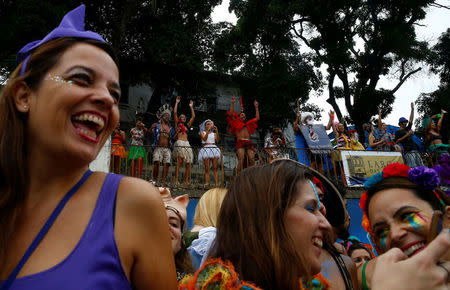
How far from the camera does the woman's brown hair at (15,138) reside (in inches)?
42.9

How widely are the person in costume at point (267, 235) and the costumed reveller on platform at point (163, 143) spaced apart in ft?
24.6

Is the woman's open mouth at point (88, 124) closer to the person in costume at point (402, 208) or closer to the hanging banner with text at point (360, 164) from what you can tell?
the person in costume at point (402, 208)

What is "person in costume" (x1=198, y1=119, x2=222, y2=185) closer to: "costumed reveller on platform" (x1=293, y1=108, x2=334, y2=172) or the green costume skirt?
the green costume skirt

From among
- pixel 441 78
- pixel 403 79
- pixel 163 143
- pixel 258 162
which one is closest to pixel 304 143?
pixel 258 162

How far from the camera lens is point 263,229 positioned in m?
1.55

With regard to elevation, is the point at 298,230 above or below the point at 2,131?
below

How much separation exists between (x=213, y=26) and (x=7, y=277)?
787 inches

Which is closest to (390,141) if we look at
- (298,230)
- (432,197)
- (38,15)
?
(432,197)

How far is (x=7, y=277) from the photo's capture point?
0.96 meters

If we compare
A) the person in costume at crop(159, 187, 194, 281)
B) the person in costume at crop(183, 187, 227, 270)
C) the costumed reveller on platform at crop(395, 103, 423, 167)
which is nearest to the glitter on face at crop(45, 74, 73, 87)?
the person in costume at crop(159, 187, 194, 281)

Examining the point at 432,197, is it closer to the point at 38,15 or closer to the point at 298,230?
the point at 298,230

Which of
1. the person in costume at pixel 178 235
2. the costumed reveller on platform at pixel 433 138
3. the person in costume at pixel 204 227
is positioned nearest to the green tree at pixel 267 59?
the costumed reveller on platform at pixel 433 138

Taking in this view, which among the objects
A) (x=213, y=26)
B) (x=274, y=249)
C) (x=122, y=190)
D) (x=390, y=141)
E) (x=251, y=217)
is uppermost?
(x=213, y=26)

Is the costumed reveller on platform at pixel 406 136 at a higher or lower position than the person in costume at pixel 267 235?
higher
